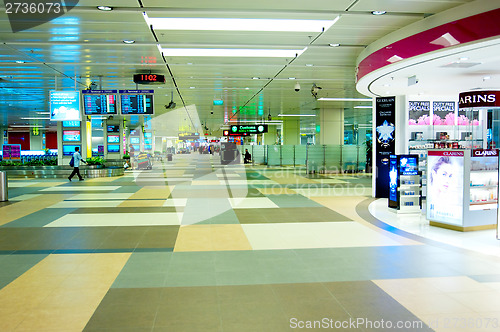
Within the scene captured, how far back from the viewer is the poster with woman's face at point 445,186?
777 centimetres

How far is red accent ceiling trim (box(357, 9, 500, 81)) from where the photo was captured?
588 centimetres

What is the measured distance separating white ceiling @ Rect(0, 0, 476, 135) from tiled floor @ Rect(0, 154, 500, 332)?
4.12m

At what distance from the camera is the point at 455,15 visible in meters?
6.51

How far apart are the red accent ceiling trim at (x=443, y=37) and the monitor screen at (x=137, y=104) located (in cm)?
829

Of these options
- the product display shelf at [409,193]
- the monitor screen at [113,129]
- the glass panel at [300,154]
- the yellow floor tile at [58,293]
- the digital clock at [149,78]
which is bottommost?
the yellow floor tile at [58,293]

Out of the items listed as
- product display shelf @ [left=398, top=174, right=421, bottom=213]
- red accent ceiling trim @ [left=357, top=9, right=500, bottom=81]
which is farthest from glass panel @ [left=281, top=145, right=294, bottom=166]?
red accent ceiling trim @ [left=357, top=9, right=500, bottom=81]

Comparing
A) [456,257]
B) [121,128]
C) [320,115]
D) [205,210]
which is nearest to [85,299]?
[456,257]

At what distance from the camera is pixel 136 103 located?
1397cm

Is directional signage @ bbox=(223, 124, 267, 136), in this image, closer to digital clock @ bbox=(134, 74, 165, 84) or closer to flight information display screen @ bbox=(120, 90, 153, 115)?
flight information display screen @ bbox=(120, 90, 153, 115)

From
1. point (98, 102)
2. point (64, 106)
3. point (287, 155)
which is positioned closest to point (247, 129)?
point (287, 155)

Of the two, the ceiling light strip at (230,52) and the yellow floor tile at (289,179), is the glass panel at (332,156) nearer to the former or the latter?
the yellow floor tile at (289,179)

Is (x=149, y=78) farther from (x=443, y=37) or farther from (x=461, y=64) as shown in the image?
(x=461, y=64)

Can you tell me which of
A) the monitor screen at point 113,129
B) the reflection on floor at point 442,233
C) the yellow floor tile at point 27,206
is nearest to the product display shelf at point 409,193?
the reflection on floor at point 442,233

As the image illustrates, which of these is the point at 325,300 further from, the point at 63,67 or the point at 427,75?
the point at 63,67
